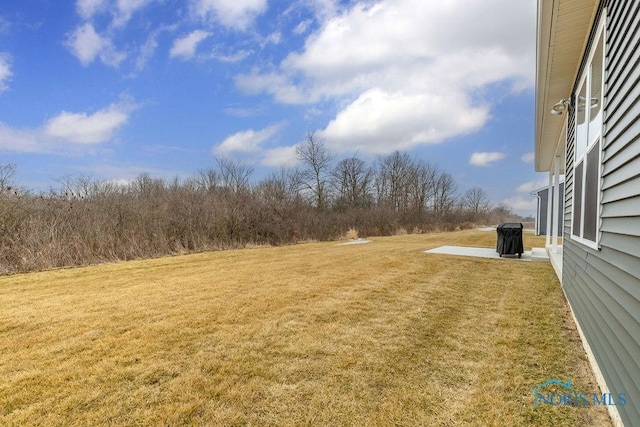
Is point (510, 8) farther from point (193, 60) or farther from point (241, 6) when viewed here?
point (193, 60)

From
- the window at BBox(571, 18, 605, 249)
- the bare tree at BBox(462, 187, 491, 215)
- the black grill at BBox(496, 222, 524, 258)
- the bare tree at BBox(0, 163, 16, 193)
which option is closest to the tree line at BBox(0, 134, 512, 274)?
the bare tree at BBox(0, 163, 16, 193)

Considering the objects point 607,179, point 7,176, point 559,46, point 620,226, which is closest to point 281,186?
point 7,176

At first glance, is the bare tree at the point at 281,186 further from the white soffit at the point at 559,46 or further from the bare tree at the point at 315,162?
the white soffit at the point at 559,46

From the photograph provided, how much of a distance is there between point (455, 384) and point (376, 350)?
2.23 ft

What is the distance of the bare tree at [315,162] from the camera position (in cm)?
2309

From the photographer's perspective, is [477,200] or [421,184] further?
[477,200]

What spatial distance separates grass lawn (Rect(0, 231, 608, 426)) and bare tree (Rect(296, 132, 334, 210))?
1840cm

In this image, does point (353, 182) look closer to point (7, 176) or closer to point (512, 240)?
point (512, 240)

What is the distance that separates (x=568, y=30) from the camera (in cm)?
298

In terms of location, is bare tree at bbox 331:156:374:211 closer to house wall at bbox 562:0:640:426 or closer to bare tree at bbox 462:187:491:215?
bare tree at bbox 462:187:491:215

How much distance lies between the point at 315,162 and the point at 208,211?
1260cm

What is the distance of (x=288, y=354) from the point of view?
254 centimetres

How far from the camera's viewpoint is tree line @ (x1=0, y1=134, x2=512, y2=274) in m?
7.87

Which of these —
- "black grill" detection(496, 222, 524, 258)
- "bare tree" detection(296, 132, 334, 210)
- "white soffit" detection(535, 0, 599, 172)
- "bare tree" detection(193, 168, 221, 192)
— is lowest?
"black grill" detection(496, 222, 524, 258)
